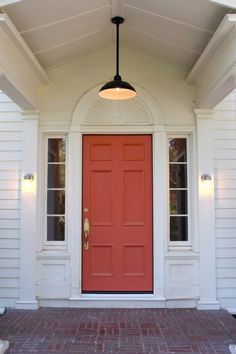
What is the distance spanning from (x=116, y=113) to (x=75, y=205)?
1241 mm

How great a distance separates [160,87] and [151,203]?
146 cm

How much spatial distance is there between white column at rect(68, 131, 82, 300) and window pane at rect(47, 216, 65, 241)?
15 centimetres

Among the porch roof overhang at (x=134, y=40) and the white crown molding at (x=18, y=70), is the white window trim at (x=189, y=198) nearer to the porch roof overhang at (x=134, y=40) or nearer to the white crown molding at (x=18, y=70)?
the porch roof overhang at (x=134, y=40)

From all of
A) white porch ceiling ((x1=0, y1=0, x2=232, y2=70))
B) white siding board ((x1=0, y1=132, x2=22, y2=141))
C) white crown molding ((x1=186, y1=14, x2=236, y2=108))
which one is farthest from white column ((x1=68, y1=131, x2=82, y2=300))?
white crown molding ((x1=186, y1=14, x2=236, y2=108))

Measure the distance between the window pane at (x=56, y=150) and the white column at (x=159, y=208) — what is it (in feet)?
3.80

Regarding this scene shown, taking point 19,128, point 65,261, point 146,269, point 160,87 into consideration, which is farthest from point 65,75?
point 146,269

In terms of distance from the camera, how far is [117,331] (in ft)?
12.8

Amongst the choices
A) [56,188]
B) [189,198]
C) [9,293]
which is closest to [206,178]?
[189,198]

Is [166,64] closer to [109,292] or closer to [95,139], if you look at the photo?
[95,139]

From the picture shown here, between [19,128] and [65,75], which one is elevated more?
[65,75]

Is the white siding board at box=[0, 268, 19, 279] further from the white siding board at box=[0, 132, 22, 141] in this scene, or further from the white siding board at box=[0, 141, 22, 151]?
the white siding board at box=[0, 132, 22, 141]

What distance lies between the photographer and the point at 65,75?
194 inches

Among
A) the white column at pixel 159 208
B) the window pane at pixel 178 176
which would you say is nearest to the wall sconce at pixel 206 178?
the window pane at pixel 178 176

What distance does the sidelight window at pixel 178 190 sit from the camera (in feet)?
16.1
